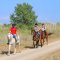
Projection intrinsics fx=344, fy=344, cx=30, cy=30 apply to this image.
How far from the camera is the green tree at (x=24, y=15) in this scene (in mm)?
76688

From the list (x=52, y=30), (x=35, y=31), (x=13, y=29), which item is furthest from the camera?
(x=52, y=30)

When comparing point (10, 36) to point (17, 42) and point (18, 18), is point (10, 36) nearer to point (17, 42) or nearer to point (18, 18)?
point (17, 42)

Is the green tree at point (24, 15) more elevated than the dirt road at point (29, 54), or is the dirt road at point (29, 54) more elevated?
the green tree at point (24, 15)

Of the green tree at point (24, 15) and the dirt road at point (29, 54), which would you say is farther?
the green tree at point (24, 15)

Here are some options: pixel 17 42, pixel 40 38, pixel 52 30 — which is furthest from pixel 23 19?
pixel 17 42

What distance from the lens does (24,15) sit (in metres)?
77.7

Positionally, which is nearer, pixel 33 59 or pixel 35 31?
pixel 33 59

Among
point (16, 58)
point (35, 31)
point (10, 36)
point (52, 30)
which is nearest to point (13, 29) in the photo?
point (10, 36)

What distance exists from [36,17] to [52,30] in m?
Result: 22.2

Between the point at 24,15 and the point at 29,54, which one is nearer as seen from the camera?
the point at 29,54

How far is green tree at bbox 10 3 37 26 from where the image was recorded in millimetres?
76688

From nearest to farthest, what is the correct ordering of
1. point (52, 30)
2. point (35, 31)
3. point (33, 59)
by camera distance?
1. point (33, 59)
2. point (35, 31)
3. point (52, 30)

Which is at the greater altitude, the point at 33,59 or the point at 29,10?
the point at 29,10

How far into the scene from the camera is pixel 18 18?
253 feet
